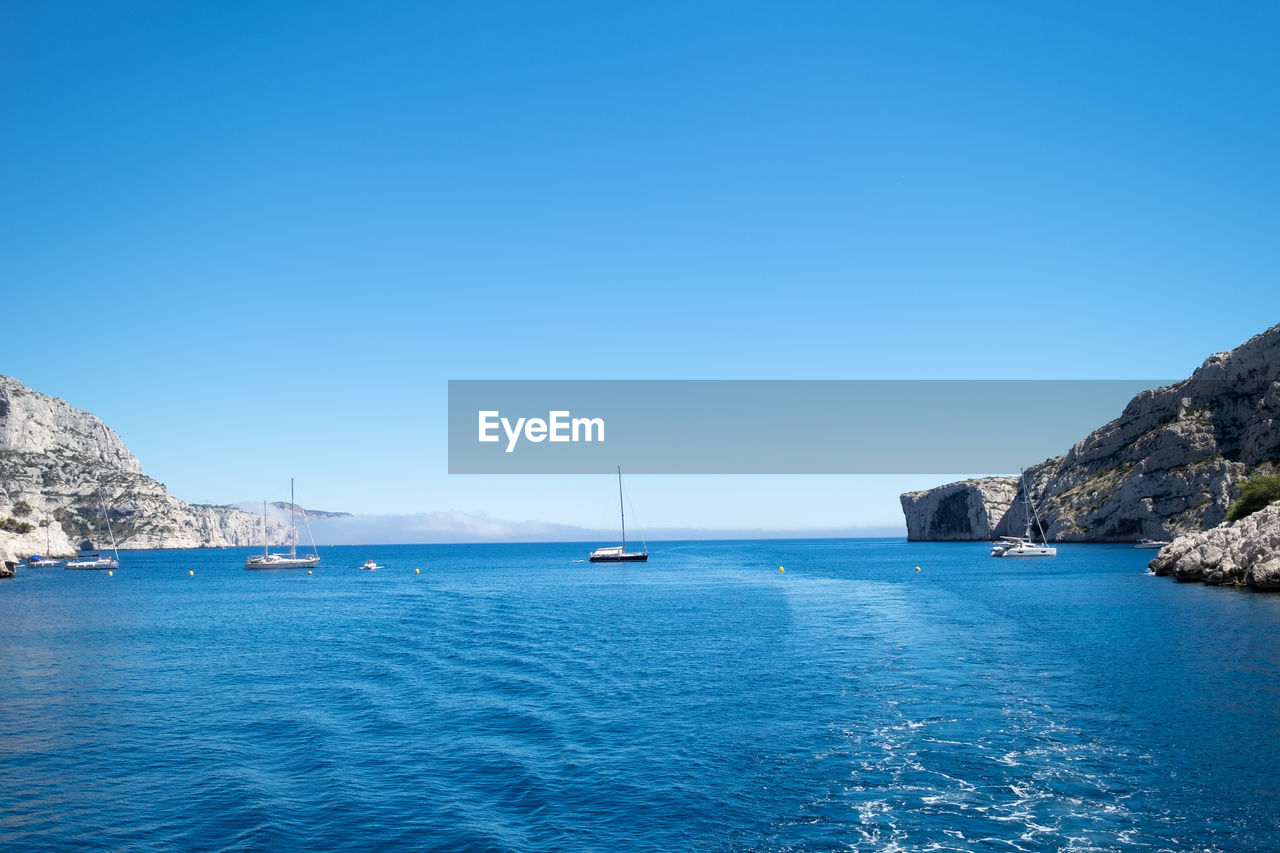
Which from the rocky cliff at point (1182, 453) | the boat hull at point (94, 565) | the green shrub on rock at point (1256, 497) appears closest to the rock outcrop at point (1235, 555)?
the green shrub on rock at point (1256, 497)

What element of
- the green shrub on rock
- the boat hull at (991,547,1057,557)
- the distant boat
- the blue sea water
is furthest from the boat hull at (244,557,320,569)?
the green shrub on rock

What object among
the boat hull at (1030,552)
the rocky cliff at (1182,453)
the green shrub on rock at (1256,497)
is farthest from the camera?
the boat hull at (1030,552)

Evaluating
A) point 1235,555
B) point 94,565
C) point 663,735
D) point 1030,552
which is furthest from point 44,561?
point 1235,555

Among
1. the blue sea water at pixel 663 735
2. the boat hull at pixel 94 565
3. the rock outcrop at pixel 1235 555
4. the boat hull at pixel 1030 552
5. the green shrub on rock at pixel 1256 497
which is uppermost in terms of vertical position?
the green shrub on rock at pixel 1256 497

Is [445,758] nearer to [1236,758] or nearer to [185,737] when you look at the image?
[185,737]

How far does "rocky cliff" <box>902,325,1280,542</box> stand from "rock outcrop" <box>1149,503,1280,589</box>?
193 ft

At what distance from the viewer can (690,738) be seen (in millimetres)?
25406

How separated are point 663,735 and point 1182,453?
15486 centimetres

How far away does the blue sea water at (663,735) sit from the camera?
1816cm

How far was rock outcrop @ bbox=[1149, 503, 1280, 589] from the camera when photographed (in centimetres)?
6238

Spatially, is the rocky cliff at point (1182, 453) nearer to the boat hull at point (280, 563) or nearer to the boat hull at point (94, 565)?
the boat hull at point (280, 563)

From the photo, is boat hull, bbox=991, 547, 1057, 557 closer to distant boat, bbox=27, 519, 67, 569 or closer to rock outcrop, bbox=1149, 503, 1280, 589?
rock outcrop, bbox=1149, 503, 1280, 589

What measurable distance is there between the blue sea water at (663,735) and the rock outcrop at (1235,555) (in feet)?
24.0

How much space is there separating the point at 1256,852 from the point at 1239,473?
142290mm
